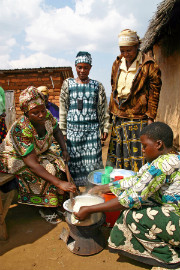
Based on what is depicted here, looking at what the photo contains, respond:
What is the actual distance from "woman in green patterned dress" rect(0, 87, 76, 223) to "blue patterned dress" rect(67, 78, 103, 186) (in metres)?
0.38

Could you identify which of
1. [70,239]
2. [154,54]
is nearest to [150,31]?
[154,54]

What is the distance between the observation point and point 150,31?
4422 millimetres

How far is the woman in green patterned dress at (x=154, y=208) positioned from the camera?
1743 millimetres

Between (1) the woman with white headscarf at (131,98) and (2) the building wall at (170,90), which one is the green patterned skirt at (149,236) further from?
(2) the building wall at (170,90)

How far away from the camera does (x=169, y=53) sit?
4805mm

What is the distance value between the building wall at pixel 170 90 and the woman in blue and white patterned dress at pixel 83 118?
1766 millimetres

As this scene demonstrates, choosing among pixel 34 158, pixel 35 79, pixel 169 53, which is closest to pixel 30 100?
pixel 34 158

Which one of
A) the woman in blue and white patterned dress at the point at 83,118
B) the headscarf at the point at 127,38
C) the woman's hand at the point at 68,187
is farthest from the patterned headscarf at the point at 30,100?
the headscarf at the point at 127,38

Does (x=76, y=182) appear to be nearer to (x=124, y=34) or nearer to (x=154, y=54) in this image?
(x=124, y=34)

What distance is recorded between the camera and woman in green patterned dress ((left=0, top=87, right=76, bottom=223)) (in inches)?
100

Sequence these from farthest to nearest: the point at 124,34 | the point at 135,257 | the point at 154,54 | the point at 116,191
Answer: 1. the point at 154,54
2. the point at 124,34
3. the point at 116,191
4. the point at 135,257

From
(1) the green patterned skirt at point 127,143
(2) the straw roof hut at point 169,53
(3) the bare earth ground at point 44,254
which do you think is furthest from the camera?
(2) the straw roof hut at point 169,53

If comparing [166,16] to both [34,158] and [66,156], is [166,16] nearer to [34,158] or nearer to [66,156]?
[66,156]

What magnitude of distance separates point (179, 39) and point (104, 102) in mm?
2171
